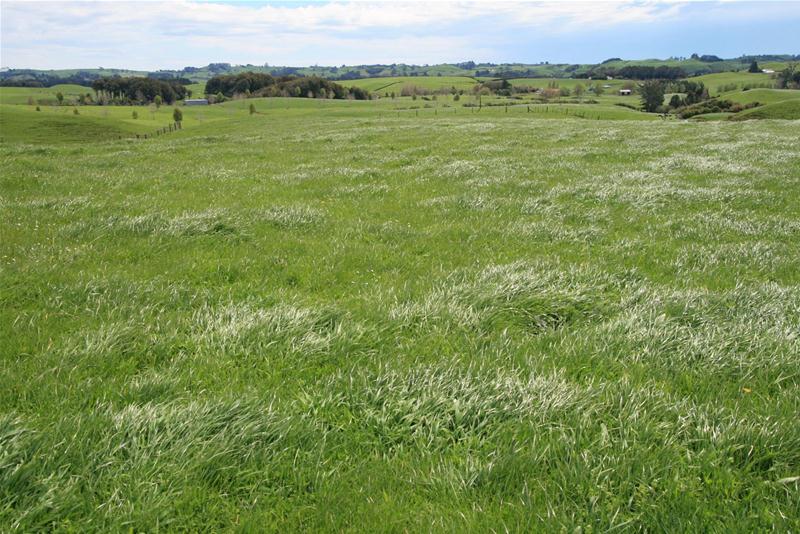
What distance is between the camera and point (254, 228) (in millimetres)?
11633

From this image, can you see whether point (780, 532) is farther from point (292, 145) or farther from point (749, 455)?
point (292, 145)

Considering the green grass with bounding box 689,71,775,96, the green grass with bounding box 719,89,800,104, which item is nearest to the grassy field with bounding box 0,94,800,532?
the green grass with bounding box 719,89,800,104

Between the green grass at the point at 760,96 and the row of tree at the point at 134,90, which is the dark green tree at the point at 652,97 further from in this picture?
the row of tree at the point at 134,90

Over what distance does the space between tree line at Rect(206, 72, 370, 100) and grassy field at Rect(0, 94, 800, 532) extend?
17284cm

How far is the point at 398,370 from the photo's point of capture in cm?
545

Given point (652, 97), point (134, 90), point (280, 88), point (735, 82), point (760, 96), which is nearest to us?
point (760, 96)

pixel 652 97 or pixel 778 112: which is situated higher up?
pixel 652 97

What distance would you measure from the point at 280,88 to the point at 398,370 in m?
188

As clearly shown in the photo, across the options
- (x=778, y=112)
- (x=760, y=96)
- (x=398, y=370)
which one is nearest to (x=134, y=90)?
(x=778, y=112)

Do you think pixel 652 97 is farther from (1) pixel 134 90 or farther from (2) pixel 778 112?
(1) pixel 134 90

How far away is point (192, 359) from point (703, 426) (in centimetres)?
546

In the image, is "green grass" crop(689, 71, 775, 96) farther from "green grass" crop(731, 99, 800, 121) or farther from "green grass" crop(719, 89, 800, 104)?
"green grass" crop(731, 99, 800, 121)

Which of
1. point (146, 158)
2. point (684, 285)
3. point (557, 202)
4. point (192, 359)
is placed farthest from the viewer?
point (146, 158)

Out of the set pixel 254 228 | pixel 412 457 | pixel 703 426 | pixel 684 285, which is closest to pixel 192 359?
pixel 412 457
